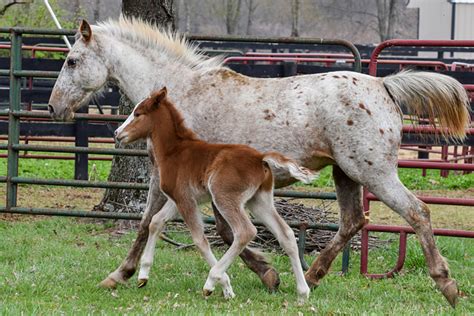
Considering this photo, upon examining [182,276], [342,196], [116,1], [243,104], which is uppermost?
[116,1]

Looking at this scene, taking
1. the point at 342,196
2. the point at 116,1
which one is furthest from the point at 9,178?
the point at 116,1

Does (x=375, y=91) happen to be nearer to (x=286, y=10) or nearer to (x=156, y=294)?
(x=156, y=294)

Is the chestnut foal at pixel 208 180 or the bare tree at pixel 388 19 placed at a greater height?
the bare tree at pixel 388 19

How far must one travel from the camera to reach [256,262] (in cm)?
725

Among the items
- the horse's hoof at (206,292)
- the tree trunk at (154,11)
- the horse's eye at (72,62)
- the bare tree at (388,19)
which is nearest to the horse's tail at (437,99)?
the horse's hoof at (206,292)

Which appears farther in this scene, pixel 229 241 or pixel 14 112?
pixel 14 112

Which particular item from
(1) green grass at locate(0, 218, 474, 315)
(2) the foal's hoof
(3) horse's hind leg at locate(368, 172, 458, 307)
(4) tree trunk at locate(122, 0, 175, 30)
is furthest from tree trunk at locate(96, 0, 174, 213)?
(2) the foal's hoof

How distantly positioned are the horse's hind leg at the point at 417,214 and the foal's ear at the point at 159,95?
1.58 meters

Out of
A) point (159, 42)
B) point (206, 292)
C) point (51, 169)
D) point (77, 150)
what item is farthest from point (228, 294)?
point (51, 169)

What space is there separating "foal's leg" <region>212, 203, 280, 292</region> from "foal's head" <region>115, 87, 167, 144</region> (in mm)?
781

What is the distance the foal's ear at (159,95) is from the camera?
6.75 metres

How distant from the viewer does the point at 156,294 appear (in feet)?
22.1

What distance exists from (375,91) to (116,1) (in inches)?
1640

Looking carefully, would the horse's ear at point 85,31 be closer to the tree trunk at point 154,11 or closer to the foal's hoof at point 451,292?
the tree trunk at point 154,11
